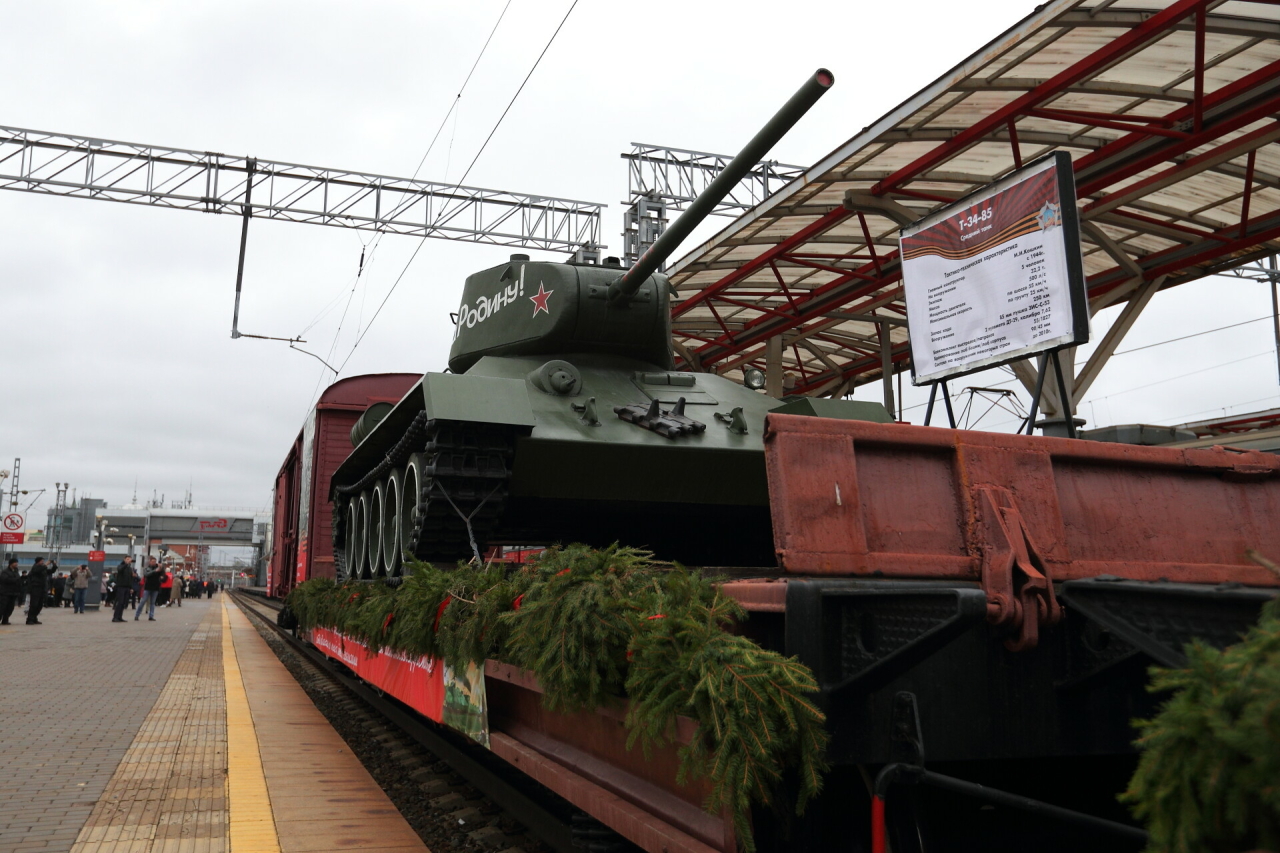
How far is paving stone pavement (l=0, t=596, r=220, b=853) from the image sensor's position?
430 cm

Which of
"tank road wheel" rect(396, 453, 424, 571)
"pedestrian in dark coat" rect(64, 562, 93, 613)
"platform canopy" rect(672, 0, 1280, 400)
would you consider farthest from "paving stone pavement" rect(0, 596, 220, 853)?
"pedestrian in dark coat" rect(64, 562, 93, 613)

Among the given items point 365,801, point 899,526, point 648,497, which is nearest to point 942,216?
point 648,497

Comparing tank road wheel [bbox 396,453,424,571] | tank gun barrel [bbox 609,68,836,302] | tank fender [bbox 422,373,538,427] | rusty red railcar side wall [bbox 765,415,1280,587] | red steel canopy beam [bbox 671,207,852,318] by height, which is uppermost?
red steel canopy beam [bbox 671,207,852,318]

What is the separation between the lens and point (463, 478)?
5637mm

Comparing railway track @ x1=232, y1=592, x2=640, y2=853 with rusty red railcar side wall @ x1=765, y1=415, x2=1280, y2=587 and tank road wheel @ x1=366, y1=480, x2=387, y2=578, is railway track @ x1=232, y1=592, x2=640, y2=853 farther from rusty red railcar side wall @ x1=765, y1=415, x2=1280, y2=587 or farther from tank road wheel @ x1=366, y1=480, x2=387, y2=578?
rusty red railcar side wall @ x1=765, y1=415, x2=1280, y2=587

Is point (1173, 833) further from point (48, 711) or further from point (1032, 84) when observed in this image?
point (1032, 84)

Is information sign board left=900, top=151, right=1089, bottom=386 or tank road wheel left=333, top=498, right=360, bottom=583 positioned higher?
information sign board left=900, top=151, right=1089, bottom=386

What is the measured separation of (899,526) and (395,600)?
3.36m

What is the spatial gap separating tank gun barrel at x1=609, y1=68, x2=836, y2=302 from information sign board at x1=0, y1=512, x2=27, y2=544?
24.4m

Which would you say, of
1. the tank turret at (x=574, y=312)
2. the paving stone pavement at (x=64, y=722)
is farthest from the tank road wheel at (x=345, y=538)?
the tank turret at (x=574, y=312)

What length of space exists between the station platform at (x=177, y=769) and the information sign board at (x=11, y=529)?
17730 millimetres

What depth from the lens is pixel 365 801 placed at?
479 centimetres

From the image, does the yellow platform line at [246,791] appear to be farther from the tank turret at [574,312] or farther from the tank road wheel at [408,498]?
the tank turret at [574,312]

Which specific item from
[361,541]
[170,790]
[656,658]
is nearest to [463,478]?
[170,790]
